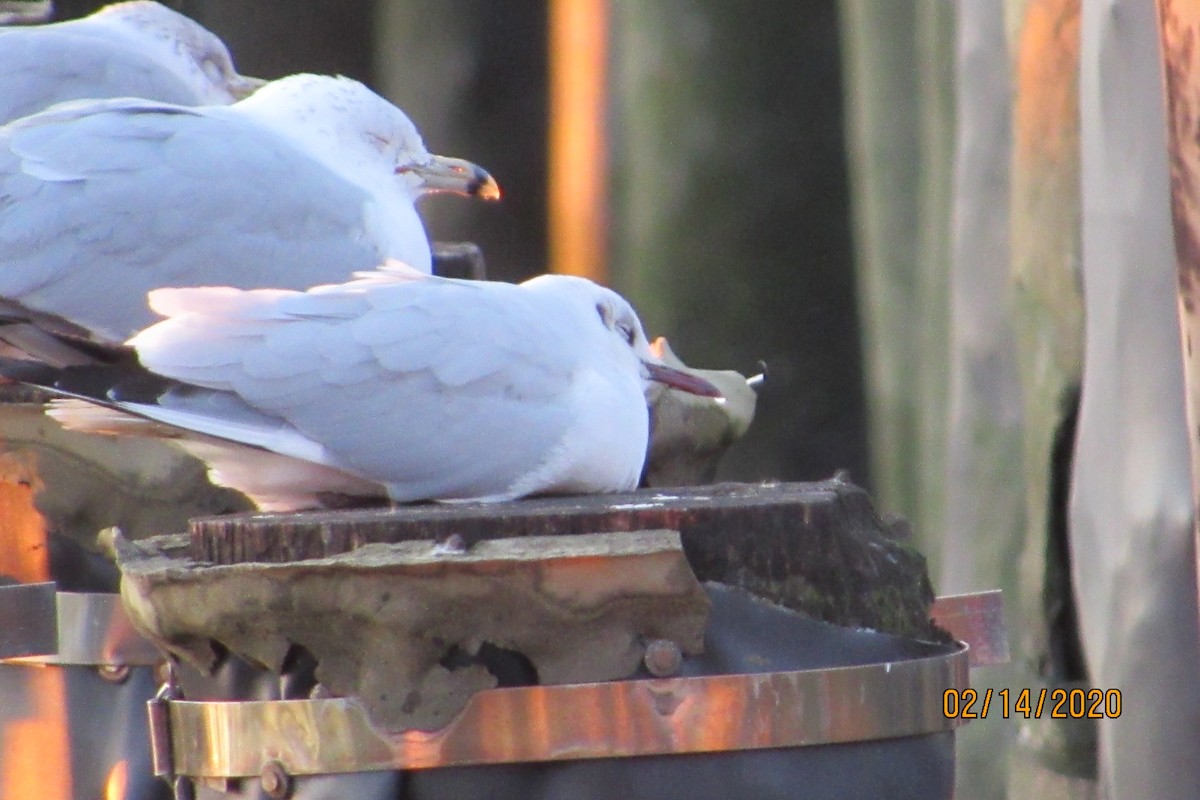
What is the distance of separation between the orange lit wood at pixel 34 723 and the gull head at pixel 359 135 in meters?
0.63

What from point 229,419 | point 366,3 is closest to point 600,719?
point 229,419

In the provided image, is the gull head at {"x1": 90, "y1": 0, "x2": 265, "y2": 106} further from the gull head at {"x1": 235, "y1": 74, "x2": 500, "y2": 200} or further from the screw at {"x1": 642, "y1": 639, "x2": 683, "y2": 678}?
the screw at {"x1": 642, "y1": 639, "x2": 683, "y2": 678}

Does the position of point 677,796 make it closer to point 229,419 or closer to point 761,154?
point 229,419

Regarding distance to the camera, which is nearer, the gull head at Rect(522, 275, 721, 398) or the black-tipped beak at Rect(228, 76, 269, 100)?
A: the gull head at Rect(522, 275, 721, 398)

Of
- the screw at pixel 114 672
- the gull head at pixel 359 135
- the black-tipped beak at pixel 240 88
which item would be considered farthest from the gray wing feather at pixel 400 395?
the black-tipped beak at pixel 240 88

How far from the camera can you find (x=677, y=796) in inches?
47.5

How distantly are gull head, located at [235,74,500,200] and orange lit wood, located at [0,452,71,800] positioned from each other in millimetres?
625

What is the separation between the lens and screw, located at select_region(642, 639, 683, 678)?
1.21 meters

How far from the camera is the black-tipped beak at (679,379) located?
6.10 feet

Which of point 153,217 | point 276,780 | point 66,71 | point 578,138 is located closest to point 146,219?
point 153,217

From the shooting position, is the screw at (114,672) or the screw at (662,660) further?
the screw at (114,672)

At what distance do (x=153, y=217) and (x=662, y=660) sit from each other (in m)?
1.17

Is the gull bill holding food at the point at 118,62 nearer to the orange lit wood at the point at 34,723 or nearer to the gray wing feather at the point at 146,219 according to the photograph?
the gray wing feather at the point at 146,219
